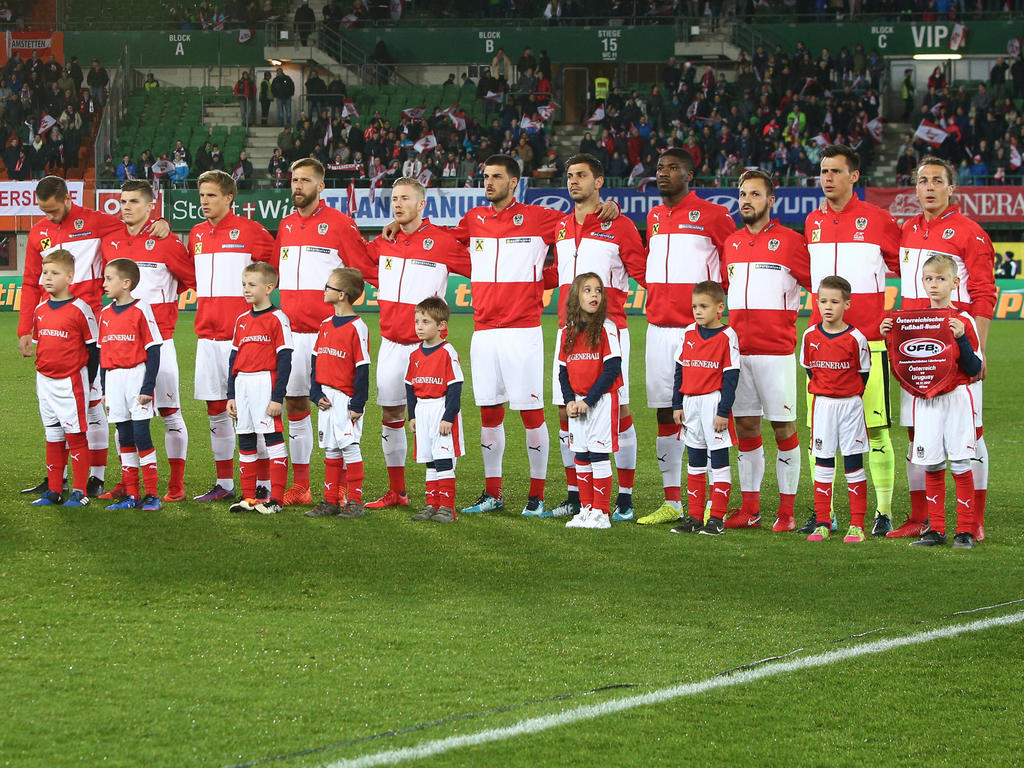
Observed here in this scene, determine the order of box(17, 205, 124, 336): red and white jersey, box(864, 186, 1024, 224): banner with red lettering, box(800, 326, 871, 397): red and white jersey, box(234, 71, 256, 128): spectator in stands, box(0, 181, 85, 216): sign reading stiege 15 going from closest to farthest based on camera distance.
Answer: box(800, 326, 871, 397): red and white jersey → box(17, 205, 124, 336): red and white jersey → box(864, 186, 1024, 224): banner with red lettering → box(0, 181, 85, 216): sign reading stiege 15 → box(234, 71, 256, 128): spectator in stands

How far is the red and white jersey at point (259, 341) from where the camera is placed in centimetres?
874

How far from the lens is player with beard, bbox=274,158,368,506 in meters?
9.15

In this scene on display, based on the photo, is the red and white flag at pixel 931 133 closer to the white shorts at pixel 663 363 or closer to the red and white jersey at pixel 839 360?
the white shorts at pixel 663 363

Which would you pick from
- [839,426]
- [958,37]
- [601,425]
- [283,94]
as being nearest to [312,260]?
[601,425]

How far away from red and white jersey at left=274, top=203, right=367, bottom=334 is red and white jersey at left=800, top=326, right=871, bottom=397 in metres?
3.41

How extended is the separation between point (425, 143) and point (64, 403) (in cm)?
2512

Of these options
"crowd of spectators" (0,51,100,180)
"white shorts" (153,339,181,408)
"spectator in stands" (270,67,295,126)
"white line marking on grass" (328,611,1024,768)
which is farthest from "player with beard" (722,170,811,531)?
"spectator in stands" (270,67,295,126)

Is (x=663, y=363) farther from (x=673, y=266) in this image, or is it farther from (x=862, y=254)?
(x=862, y=254)

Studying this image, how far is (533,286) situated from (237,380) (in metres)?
2.21

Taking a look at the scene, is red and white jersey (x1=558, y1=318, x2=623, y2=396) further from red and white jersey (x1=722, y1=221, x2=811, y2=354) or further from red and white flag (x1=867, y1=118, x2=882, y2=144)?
red and white flag (x1=867, y1=118, x2=882, y2=144)

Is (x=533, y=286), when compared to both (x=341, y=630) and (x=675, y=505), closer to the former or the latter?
(x=675, y=505)

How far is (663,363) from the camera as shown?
8.76m

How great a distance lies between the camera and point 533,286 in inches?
353

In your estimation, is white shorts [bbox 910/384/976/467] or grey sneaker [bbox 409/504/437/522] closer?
white shorts [bbox 910/384/976/467]
